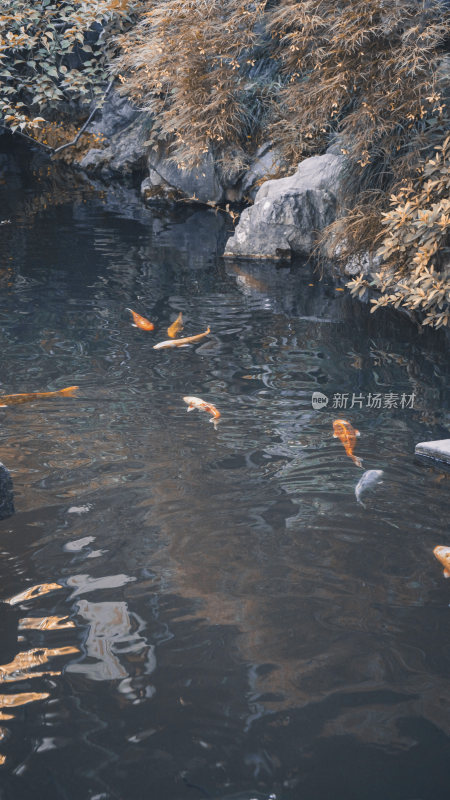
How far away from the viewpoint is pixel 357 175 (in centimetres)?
596

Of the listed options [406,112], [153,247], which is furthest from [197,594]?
[153,247]

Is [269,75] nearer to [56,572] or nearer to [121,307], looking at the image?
[121,307]

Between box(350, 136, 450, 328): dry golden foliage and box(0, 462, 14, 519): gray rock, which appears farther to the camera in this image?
box(350, 136, 450, 328): dry golden foliage

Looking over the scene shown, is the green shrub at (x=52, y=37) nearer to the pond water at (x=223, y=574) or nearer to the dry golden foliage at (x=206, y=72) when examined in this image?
the dry golden foliage at (x=206, y=72)

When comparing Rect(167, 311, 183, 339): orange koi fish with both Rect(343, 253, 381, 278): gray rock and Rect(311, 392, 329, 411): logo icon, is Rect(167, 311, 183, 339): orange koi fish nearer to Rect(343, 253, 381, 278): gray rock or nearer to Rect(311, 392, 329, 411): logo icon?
Rect(311, 392, 329, 411): logo icon

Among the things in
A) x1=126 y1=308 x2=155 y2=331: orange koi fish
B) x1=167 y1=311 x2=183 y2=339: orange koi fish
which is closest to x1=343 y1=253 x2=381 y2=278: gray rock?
x1=167 y1=311 x2=183 y2=339: orange koi fish

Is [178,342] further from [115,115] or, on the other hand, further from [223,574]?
[115,115]

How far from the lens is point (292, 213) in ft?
22.7

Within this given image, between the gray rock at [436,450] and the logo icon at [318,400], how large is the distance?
0.71 metres

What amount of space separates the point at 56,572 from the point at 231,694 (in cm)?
84

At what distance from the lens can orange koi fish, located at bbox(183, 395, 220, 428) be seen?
3565mm

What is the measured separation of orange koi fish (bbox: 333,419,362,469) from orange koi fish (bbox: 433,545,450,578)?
0.79 metres

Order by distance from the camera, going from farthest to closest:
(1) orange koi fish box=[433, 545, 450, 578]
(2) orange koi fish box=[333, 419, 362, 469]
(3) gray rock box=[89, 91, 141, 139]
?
(3) gray rock box=[89, 91, 141, 139], (2) orange koi fish box=[333, 419, 362, 469], (1) orange koi fish box=[433, 545, 450, 578]

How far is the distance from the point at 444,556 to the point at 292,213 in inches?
208
